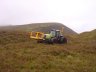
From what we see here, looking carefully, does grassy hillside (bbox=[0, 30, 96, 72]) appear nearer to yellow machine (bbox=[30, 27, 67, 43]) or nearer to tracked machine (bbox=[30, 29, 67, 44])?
tracked machine (bbox=[30, 29, 67, 44])

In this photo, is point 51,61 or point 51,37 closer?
point 51,61

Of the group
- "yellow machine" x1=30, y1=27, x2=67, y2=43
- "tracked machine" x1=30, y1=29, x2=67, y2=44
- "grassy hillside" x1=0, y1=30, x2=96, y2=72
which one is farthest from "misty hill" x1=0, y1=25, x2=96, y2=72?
"yellow machine" x1=30, y1=27, x2=67, y2=43

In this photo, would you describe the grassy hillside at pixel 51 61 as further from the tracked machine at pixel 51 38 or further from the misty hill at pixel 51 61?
the tracked machine at pixel 51 38

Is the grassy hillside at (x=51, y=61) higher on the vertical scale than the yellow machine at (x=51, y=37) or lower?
lower

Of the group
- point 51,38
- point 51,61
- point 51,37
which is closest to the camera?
point 51,61

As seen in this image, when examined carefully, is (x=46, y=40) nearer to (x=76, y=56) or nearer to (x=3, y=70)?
(x=76, y=56)

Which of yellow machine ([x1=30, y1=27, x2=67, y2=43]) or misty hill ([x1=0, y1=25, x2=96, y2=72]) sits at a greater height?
yellow machine ([x1=30, y1=27, x2=67, y2=43])

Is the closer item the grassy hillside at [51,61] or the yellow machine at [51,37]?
the grassy hillside at [51,61]

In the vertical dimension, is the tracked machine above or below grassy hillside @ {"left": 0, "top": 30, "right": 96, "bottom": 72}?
above

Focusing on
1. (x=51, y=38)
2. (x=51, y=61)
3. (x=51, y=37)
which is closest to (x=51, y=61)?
(x=51, y=61)

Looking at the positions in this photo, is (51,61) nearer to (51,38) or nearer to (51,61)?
(51,61)

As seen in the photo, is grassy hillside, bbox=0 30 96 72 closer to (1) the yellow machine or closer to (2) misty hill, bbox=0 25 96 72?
Result: (2) misty hill, bbox=0 25 96 72

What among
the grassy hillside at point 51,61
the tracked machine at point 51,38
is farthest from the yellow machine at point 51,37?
the grassy hillside at point 51,61

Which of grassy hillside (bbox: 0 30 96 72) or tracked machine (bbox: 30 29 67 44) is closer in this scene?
grassy hillside (bbox: 0 30 96 72)
